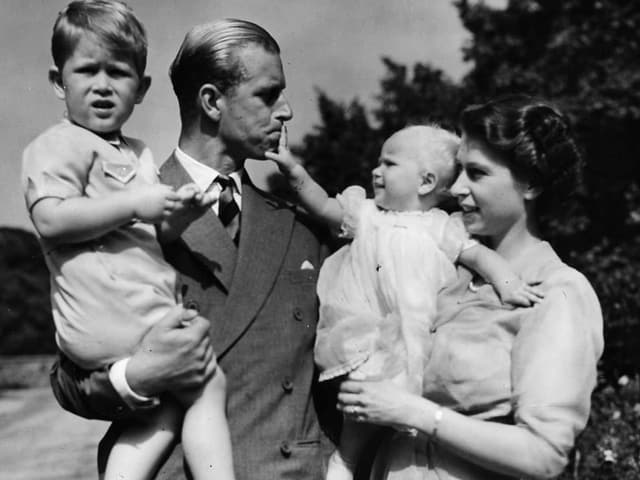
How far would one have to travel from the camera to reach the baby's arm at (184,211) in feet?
9.46

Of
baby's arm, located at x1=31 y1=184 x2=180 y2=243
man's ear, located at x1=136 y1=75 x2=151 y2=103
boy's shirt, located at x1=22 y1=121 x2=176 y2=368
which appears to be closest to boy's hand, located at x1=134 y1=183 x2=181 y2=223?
baby's arm, located at x1=31 y1=184 x2=180 y2=243

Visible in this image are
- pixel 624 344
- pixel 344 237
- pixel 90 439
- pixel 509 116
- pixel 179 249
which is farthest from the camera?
pixel 90 439

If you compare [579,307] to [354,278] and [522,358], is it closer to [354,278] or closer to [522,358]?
[522,358]

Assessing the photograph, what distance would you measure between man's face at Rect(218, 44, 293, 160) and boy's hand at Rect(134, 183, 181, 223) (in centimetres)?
62

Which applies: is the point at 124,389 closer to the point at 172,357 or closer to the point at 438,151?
the point at 172,357

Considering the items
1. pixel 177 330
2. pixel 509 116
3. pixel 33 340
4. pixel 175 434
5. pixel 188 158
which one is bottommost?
pixel 33 340

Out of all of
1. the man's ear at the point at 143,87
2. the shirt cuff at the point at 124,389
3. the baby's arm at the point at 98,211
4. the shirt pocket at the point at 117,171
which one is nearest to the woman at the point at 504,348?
the shirt cuff at the point at 124,389

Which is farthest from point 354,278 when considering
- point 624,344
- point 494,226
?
point 624,344

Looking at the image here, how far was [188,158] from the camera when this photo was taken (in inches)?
137

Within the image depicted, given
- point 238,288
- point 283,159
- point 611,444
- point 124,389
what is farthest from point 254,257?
point 611,444

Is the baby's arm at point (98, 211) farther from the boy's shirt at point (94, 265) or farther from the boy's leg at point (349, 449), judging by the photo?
the boy's leg at point (349, 449)

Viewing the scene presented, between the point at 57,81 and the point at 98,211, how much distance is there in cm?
55

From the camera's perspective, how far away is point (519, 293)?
9.68 ft

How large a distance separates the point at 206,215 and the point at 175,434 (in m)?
0.75
